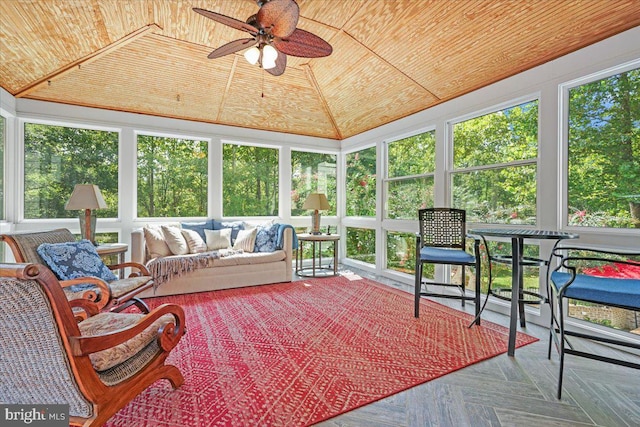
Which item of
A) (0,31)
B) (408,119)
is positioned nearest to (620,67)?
(408,119)

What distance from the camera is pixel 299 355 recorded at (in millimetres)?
2287

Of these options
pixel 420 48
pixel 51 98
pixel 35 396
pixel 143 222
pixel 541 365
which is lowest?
pixel 541 365

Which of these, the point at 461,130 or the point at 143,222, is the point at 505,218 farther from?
the point at 143,222

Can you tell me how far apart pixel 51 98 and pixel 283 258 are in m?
3.82

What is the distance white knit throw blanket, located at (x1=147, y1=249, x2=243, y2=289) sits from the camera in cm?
376

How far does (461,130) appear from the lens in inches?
152

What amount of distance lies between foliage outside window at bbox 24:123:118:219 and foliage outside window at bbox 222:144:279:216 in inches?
64.9

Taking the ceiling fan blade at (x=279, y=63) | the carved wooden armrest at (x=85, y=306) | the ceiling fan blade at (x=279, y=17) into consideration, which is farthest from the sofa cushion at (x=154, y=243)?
the ceiling fan blade at (x=279, y=17)

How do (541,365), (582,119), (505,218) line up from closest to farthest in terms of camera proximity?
(541,365)
(582,119)
(505,218)

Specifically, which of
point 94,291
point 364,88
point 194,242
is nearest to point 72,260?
point 94,291

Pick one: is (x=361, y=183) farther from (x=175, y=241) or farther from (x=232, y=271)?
(x=175, y=241)

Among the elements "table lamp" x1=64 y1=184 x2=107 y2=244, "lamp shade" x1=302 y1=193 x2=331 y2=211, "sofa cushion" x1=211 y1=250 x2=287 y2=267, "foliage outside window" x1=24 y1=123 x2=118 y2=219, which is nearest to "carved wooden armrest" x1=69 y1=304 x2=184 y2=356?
"sofa cushion" x1=211 y1=250 x2=287 y2=267

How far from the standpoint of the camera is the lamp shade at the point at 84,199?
3.61 meters

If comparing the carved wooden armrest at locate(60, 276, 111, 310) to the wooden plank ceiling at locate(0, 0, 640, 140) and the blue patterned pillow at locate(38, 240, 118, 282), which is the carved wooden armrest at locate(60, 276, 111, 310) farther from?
the wooden plank ceiling at locate(0, 0, 640, 140)
